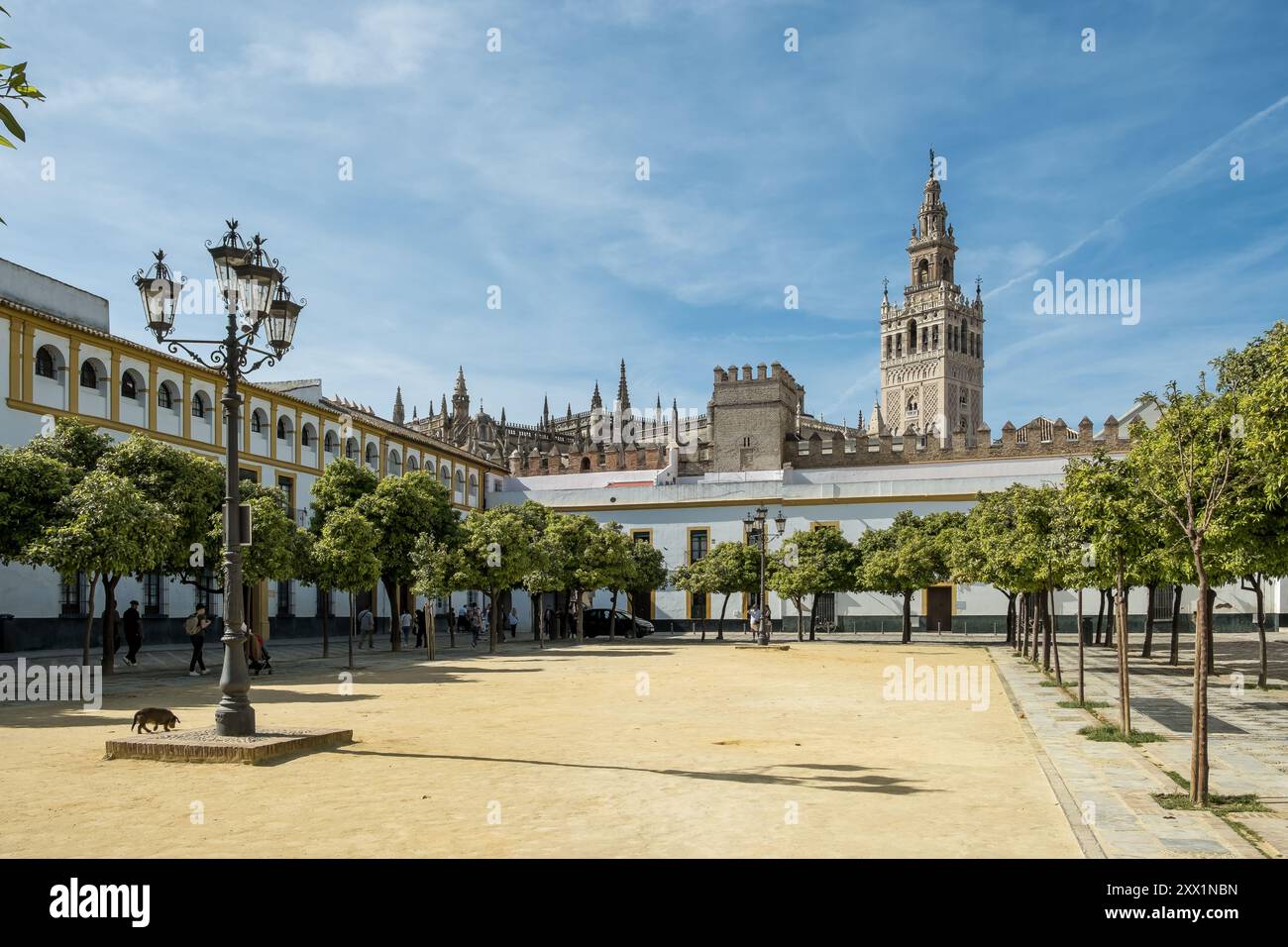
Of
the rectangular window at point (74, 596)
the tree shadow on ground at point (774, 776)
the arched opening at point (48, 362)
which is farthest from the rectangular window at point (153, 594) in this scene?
the tree shadow on ground at point (774, 776)

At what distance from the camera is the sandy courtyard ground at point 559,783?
7.13m

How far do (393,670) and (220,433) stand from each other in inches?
621

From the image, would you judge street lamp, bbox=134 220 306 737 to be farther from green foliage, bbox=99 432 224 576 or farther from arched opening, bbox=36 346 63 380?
arched opening, bbox=36 346 63 380

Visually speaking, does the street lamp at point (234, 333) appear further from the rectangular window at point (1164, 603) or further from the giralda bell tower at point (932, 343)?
A: the giralda bell tower at point (932, 343)

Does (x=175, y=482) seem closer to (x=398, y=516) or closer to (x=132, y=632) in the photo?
(x=132, y=632)

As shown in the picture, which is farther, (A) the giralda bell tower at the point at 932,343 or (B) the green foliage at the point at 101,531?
(A) the giralda bell tower at the point at 932,343

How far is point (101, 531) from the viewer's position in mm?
17844

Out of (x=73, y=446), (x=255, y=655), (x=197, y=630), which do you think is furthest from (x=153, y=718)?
(x=73, y=446)

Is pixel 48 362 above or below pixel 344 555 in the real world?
above

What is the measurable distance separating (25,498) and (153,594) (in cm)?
1539

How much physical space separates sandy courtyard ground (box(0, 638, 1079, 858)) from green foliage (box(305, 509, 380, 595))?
8241 millimetres

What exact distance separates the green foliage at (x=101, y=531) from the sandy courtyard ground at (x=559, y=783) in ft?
8.19
